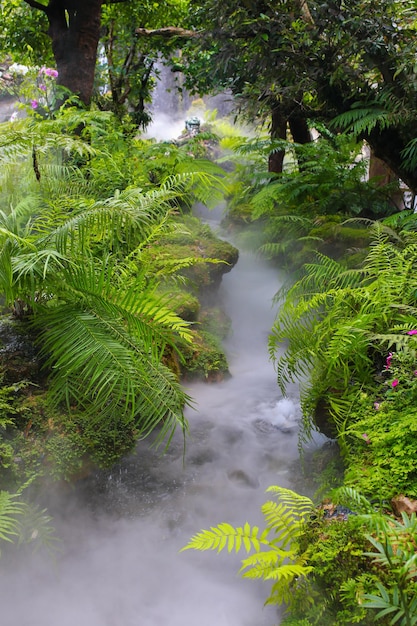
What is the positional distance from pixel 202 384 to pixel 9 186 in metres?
2.16

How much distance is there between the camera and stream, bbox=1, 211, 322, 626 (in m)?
2.34

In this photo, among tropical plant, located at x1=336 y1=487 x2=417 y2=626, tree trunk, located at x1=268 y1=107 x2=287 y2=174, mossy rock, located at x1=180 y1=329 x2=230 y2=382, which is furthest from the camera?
tree trunk, located at x1=268 y1=107 x2=287 y2=174

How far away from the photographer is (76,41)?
5828 mm

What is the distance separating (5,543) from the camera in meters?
2.49

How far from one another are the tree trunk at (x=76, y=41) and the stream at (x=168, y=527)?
4.16m

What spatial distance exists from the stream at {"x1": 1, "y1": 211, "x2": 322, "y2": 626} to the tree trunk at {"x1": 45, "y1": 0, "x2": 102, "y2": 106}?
13.7 feet

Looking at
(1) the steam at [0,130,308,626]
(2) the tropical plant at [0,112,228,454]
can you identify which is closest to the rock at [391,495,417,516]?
(1) the steam at [0,130,308,626]

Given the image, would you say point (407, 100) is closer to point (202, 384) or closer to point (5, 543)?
point (202, 384)

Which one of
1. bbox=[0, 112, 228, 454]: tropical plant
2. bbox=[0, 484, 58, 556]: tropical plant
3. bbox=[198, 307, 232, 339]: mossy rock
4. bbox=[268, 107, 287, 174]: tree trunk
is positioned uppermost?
bbox=[268, 107, 287, 174]: tree trunk

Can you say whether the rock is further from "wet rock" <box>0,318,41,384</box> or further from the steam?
"wet rock" <box>0,318,41,384</box>

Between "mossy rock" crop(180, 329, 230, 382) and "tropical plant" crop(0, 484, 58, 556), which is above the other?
"mossy rock" crop(180, 329, 230, 382)

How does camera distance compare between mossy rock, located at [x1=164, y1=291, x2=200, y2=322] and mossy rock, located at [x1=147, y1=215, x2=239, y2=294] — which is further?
mossy rock, located at [x1=147, y1=215, x2=239, y2=294]

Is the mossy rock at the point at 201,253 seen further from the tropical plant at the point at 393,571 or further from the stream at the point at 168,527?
the tropical plant at the point at 393,571

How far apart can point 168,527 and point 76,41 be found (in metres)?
5.50
